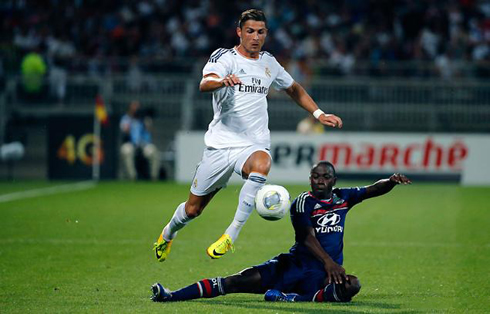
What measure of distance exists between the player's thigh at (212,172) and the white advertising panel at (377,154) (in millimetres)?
12856

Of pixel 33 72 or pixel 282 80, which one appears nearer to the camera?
pixel 282 80

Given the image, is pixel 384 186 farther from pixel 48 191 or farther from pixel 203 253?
pixel 48 191

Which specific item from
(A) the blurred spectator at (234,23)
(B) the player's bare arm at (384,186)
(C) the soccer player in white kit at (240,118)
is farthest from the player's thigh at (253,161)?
(A) the blurred spectator at (234,23)

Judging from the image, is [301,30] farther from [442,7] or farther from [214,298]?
[214,298]

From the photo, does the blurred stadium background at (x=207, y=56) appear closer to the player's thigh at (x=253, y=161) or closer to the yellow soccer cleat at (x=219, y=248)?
the player's thigh at (x=253, y=161)

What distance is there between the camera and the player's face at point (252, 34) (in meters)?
8.46

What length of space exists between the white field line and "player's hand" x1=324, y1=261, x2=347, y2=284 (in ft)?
36.8

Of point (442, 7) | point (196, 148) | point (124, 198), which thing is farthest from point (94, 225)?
point (442, 7)

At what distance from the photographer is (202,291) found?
7.55 meters

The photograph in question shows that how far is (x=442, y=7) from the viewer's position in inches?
1014

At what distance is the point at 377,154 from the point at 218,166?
13.4 meters

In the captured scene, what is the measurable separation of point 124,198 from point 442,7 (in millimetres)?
12020

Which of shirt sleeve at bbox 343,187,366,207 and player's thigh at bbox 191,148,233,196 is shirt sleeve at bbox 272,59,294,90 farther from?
shirt sleeve at bbox 343,187,366,207

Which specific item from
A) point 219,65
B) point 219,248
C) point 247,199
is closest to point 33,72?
point 219,65
